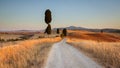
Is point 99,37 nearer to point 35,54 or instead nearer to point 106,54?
point 35,54

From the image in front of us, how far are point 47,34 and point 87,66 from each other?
255 feet

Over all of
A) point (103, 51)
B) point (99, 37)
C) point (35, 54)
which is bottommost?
point (99, 37)

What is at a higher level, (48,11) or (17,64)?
(48,11)

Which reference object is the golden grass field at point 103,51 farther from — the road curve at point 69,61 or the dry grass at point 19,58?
the dry grass at point 19,58

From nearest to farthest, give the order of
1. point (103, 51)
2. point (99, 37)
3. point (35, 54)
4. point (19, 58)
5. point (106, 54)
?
point (19, 58) → point (106, 54) → point (103, 51) → point (35, 54) → point (99, 37)

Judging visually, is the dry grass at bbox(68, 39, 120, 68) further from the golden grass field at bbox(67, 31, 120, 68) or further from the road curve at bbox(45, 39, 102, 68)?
the road curve at bbox(45, 39, 102, 68)

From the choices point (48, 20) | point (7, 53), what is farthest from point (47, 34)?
point (7, 53)

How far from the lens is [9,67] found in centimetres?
1408

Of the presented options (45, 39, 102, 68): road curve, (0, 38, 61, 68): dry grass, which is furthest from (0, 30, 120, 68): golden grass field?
(45, 39, 102, 68): road curve

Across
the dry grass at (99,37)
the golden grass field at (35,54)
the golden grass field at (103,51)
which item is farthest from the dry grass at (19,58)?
the dry grass at (99,37)

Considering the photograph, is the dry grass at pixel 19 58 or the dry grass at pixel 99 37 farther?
the dry grass at pixel 99 37

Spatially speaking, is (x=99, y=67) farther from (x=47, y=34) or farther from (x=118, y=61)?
(x=47, y=34)

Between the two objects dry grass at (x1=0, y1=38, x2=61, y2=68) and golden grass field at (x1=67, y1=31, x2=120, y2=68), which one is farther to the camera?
golden grass field at (x1=67, y1=31, x2=120, y2=68)

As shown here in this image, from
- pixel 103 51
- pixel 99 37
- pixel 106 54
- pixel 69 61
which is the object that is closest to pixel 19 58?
A: pixel 69 61
